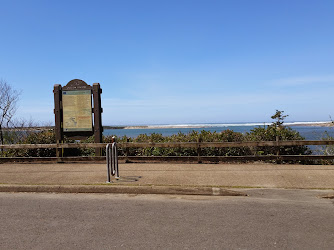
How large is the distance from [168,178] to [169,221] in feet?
10.2

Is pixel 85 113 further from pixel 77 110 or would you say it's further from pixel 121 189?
pixel 121 189

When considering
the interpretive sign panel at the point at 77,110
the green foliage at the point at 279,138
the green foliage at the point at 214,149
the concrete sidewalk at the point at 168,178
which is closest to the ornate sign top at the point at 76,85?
the interpretive sign panel at the point at 77,110

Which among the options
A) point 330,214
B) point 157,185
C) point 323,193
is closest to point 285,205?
point 330,214

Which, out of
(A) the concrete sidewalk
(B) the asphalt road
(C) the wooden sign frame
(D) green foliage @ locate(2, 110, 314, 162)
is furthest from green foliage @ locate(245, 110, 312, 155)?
(C) the wooden sign frame

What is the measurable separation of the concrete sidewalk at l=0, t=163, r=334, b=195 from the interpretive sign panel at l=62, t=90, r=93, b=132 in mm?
1995

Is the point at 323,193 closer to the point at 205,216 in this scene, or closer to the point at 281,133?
the point at 205,216

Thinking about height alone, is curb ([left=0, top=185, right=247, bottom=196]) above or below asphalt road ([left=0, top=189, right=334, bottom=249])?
above

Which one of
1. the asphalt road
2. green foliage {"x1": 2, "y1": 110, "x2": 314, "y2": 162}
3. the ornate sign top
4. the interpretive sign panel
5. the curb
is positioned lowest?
the asphalt road

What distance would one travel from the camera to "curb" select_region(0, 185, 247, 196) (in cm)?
690

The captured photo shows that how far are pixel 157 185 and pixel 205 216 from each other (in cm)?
225

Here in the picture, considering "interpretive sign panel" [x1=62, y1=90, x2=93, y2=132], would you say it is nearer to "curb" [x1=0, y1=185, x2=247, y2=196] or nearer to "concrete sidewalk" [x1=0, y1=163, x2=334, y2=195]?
"concrete sidewalk" [x1=0, y1=163, x2=334, y2=195]

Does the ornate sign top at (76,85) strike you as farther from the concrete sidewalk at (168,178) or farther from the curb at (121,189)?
the curb at (121,189)

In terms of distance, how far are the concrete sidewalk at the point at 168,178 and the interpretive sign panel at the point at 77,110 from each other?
200 centimetres

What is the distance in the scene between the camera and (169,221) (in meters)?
4.99
